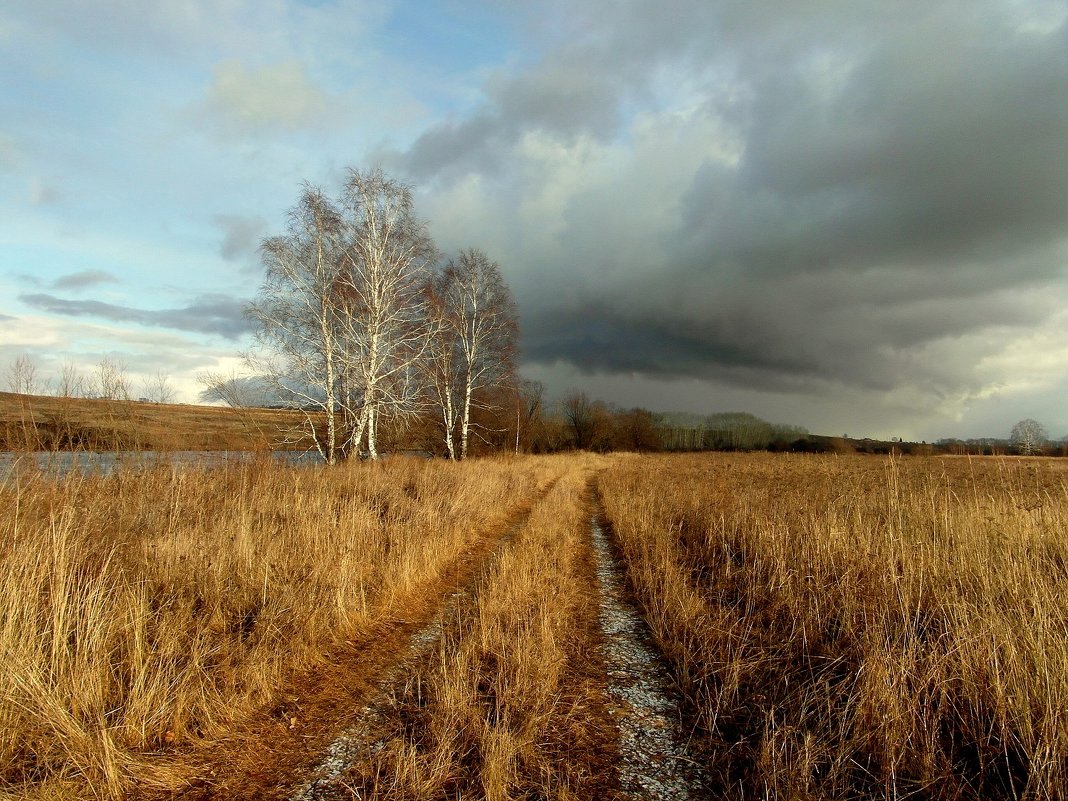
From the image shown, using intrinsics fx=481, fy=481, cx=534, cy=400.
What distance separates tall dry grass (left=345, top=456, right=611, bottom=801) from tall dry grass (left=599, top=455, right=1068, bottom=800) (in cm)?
84

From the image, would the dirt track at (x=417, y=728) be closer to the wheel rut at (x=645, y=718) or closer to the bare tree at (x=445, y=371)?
the wheel rut at (x=645, y=718)

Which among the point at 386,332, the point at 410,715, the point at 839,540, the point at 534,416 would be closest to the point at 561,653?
the point at 410,715

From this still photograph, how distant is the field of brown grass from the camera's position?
21.4 ft

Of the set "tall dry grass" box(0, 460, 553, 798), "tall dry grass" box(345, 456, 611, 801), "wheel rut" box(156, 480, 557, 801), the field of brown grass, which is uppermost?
the field of brown grass

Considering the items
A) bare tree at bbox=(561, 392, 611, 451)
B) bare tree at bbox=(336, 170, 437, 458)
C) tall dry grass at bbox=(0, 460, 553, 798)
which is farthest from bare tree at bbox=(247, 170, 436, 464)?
bare tree at bbox=(561, 392, 611, 451)

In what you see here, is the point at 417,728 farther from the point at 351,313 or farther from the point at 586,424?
the point at 586,424

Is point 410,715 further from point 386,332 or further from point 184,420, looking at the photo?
point 386,332

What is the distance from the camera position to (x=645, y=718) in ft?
11.3

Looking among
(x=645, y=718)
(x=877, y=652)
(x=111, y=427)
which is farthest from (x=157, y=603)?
(x=877, y=652)

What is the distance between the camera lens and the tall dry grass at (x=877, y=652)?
267 cm

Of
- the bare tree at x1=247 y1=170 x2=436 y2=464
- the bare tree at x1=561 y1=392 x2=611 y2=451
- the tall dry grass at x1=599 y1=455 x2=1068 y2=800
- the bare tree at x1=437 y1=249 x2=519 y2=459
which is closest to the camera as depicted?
the tall dry grass at x1=599 y1=455 x2=1068 y2=800

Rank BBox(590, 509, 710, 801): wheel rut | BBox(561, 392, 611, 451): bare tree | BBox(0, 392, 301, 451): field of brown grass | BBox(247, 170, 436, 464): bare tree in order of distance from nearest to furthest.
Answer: BBox(590, 509, 710, 801): wheel rut → BBox(0, 392, 301, 451): field of brown grass → BBox(247, 170, 436, 464): bare tree → BBox(561, 392, 611, 451): bare tree

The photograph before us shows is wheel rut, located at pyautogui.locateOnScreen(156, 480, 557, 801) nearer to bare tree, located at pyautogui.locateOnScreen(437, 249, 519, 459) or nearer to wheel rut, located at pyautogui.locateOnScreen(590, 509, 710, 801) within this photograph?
wheel rut, located at pyautogui.locateOnScreen(590, 509, 710, 801)

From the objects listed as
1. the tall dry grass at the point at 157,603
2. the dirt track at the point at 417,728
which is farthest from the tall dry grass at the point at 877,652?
the tall dry grass at the point at 157,603
